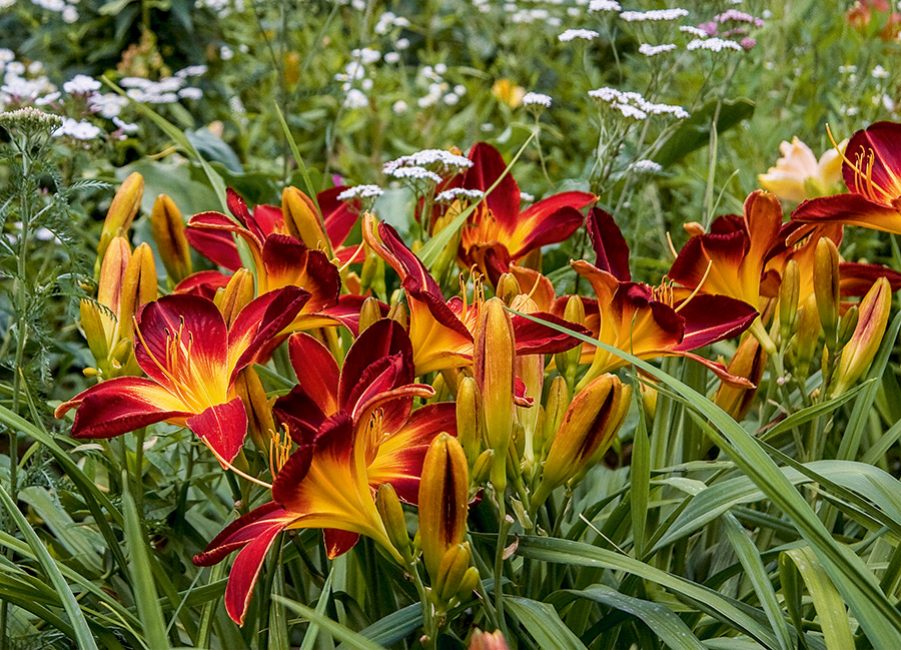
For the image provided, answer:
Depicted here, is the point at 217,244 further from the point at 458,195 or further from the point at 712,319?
the point at 712,319

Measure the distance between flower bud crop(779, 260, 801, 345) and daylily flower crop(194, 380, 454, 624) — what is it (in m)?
0.39

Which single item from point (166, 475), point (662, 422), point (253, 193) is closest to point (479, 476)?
point (662, 422)

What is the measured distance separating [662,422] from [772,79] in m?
1.57

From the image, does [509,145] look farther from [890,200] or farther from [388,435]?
[388,435]

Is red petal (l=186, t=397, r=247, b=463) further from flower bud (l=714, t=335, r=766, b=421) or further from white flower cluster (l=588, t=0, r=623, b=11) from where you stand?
white flower cluster (l=588, t=0, r=623, b=11)

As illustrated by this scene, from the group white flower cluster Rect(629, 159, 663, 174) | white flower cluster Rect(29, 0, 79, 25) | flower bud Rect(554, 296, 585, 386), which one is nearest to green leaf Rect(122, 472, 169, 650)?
flower bud Rect(554, 296, 585, 386)

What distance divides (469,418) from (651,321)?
241 mm

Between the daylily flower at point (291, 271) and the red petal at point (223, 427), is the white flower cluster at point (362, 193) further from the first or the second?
the red petal at point (223, 427)

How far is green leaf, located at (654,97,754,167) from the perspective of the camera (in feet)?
5.68

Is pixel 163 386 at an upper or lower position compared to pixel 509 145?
upper

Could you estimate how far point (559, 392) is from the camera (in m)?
0.87

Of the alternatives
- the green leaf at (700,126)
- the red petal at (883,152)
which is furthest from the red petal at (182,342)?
the green leaf at (700,126)

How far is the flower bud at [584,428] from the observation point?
0.82 metres

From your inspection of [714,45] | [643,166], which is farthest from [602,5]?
[643,166]
